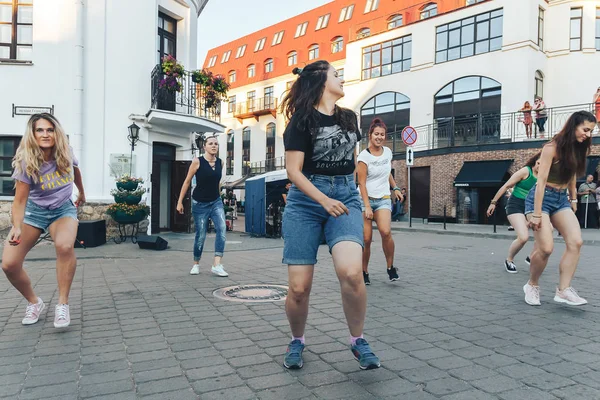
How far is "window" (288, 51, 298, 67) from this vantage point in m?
46.1

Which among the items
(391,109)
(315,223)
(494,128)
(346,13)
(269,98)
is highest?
(346,13)

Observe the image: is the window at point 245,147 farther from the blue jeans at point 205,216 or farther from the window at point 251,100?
the blue jeans at point 205,216

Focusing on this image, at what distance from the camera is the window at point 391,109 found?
3125 cm

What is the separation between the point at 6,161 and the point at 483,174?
751 inches

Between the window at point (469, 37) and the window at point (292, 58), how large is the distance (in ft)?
63.6

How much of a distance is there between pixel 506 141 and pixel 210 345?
22.8m

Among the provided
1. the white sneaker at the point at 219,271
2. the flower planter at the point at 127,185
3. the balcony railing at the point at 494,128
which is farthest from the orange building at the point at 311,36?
the white sneaker at the point at 219,271

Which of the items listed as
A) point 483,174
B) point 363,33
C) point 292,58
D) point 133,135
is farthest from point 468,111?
point 292,58

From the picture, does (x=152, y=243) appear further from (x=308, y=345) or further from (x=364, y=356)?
(x=364, y=356)

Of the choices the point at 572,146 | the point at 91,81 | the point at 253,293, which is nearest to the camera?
the point at 572,146

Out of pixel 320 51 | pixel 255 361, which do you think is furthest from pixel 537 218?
pixel 320 51

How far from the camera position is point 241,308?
4.78 metres

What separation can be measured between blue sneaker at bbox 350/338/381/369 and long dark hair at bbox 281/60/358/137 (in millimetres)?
1345

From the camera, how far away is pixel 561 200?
4.92 metres
